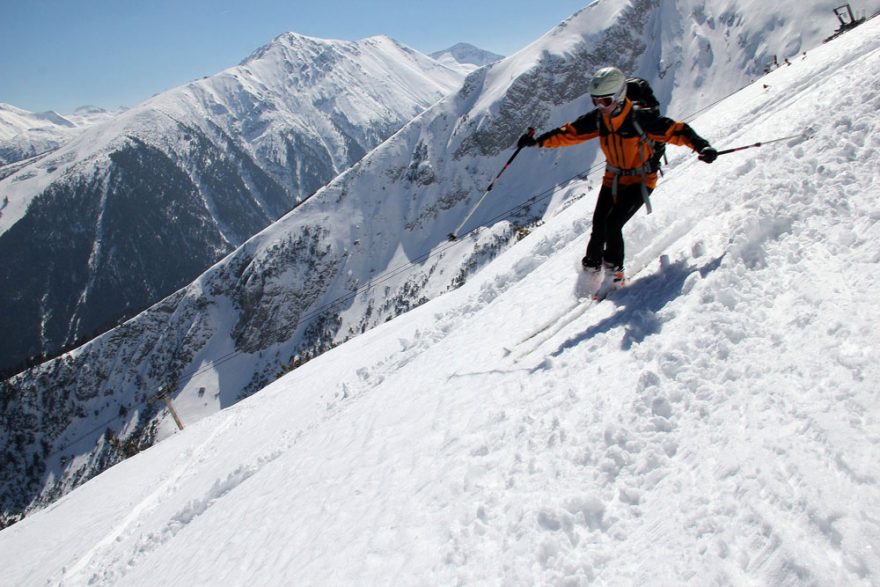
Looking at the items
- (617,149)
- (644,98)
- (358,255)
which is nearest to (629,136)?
(617,149)

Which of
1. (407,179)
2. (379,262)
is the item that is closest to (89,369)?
(379,262)

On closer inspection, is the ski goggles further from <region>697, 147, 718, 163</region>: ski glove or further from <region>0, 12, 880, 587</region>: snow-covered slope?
<region>0, 12, 880, 587</region>: snow-covered slope

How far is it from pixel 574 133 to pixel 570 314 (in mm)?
3056

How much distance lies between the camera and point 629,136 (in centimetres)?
763

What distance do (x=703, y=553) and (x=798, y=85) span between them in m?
15.8

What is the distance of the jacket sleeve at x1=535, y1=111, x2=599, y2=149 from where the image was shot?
26.6ft

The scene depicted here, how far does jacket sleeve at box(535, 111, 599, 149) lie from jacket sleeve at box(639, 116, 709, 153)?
86cm

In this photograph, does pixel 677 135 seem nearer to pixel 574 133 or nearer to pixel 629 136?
pixel 629 136

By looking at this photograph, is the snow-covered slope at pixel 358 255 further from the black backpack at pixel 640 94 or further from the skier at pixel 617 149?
the black backpack at pixel 640 94

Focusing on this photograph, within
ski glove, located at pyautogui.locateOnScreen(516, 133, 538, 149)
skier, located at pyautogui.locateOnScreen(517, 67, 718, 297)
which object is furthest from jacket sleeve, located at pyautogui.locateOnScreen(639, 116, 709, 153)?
ski glove, located at pyautogui.locateOnScreen(516, 133, 538, 149)

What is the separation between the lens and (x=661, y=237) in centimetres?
895

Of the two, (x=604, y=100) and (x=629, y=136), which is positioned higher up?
(x=604, y=100)

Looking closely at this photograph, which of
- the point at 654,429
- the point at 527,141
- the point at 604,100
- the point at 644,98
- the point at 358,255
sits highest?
the point at 358,255

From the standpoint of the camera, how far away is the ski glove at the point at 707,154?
6797mm
